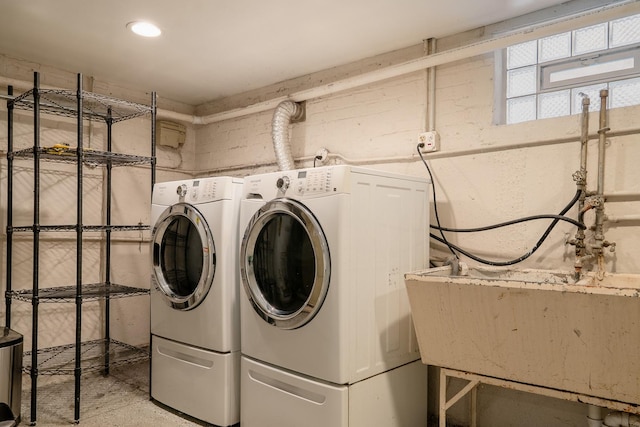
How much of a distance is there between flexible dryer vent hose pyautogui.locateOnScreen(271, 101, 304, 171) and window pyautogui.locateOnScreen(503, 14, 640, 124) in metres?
1.48

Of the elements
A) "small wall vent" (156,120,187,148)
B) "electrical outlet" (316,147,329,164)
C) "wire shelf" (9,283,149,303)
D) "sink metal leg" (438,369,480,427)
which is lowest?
"sink metal leg" (438,369,480,427)

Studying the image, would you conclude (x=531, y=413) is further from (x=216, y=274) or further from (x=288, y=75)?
(x=288, y=75)

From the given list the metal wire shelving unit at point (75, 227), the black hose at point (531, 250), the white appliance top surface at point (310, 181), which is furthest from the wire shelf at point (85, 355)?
the black hose at point (531, 250)

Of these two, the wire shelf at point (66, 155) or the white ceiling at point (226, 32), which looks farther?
the wire shelf at point (66, 155)

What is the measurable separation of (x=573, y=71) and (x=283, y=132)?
6.11ft

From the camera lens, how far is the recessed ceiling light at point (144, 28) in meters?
2.51

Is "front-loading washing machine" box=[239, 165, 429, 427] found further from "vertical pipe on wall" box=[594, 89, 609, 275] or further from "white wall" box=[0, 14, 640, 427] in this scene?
"vertical pipe on wall" box=[594, 89, 609, 275]

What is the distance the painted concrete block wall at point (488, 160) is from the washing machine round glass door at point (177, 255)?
115 cm

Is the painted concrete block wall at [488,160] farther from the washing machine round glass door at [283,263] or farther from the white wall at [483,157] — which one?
the washing machine round glass door at [283,263]

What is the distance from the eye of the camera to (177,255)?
9.15 feet

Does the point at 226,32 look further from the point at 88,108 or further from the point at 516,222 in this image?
the point at 516,222

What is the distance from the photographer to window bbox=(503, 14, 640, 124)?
2189mm

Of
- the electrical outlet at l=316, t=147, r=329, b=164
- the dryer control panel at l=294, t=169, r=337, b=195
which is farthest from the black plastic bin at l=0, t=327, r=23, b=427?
the electrical outlet at l=316, t=147, r=329, b=164

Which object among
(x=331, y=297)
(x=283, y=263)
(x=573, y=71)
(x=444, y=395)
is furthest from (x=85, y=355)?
(x=573, y=71)
